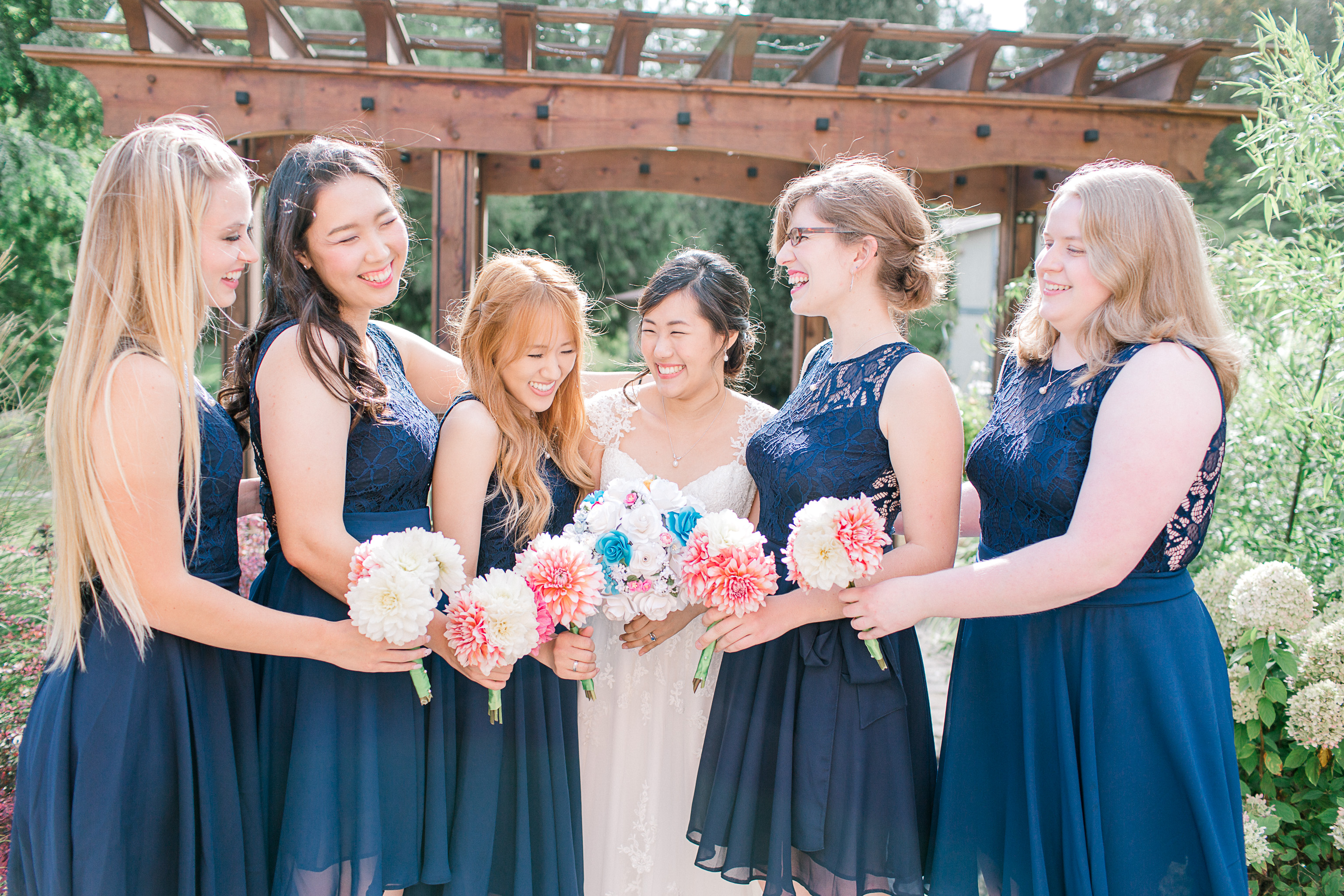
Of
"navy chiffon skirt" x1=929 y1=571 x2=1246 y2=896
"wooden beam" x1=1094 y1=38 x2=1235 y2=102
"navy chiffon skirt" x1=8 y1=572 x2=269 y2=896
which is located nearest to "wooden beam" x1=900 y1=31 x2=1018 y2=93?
"wooden beam" x1=1094 y1=38 x2=1235 y2=102

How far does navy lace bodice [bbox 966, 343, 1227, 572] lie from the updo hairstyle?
1.39 feet

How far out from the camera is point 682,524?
2166mm

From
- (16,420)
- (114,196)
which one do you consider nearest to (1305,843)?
(114,196)

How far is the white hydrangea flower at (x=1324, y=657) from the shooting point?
2.87 m

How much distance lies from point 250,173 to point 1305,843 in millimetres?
3833

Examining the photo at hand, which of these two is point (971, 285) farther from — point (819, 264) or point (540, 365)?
point (540, 365)

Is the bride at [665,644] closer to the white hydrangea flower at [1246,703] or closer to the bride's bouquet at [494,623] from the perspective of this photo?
the bride's bouquet at [494,623]

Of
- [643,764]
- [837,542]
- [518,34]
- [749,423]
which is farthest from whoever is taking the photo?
[518,34]

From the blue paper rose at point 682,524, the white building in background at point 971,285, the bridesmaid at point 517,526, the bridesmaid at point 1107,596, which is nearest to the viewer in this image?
the bridesmaid at point 1107,596

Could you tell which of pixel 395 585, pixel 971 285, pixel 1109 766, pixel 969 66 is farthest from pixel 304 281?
pixel 971 285

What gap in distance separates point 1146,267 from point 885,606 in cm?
99

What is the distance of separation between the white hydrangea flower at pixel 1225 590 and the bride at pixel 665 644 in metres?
1.73

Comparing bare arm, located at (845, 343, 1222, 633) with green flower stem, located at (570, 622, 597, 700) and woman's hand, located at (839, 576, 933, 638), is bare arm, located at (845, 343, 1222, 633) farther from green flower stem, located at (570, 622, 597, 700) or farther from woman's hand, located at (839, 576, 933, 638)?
green flower stem, located at (570, 622, 597, 700)

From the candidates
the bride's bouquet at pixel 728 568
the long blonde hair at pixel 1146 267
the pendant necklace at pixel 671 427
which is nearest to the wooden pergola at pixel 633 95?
the pendant necklace at pixel 671 427
